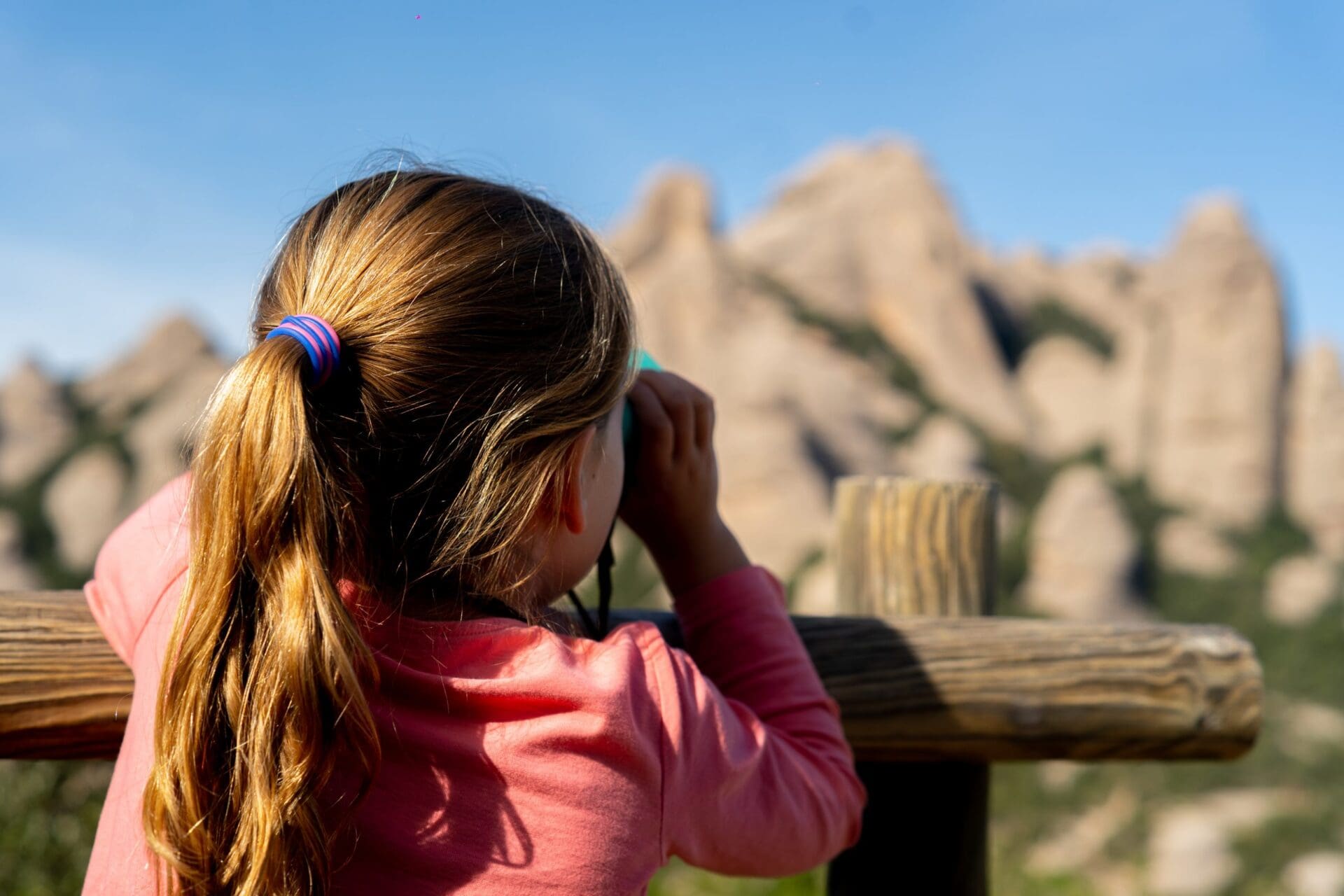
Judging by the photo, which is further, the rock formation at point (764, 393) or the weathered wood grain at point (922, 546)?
the rock formation at point (764, 393)

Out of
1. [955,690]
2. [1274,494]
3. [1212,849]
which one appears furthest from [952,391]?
[955,690]

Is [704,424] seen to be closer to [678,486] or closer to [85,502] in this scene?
[678,486]

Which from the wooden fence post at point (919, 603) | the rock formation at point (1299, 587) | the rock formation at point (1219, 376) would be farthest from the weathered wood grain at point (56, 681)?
the rock formation at point (1219, 376)

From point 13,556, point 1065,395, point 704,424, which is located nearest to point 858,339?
point 1065,395

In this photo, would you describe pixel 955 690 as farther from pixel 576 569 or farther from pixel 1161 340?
pixel 1161 340

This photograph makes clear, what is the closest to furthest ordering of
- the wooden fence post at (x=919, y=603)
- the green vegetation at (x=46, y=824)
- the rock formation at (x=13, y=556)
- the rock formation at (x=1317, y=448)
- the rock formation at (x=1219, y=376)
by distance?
the wooden fence post at (x=919, y=603) < the green vegetation at (x=46, y=824) < the rock formation at (x=13, y=556) < the rock formation at (x=1317, y=448) < the rock formation at (x=1219, y=376)

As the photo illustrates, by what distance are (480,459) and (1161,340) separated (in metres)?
14.6

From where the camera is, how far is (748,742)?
101 cm

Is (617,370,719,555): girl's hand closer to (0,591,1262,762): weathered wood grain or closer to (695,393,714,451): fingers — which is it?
(695,393,714,451): fingers

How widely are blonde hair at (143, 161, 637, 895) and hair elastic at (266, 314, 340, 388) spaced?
0.01m

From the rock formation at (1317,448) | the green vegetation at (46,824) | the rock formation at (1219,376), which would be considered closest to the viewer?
the green vegetation at (46,824)

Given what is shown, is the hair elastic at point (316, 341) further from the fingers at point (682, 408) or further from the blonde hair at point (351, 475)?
the fingers at point (682, 408)

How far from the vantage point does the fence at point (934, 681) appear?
118 cm

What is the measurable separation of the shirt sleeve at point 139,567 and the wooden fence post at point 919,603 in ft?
3.13
